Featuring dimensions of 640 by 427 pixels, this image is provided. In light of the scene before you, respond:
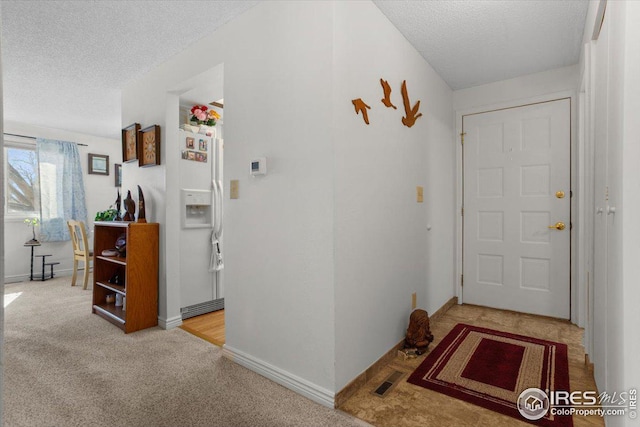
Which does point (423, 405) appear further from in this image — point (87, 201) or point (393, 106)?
point (87, 201)

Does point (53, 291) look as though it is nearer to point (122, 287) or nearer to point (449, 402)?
point (122, 287)

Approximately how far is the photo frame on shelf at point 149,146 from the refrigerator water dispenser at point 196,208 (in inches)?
16.0

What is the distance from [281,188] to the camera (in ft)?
6.86

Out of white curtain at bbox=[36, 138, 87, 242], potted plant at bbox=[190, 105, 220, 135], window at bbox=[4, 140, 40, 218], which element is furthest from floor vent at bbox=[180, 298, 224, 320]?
window at bbox=[4, 140, 40, 218]

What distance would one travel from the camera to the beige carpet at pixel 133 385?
1.78m

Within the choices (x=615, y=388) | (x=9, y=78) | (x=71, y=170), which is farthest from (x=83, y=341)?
(x=71, y=170)

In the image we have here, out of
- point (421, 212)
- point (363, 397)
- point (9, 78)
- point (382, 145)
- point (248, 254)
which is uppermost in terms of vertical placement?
point (9, 78)

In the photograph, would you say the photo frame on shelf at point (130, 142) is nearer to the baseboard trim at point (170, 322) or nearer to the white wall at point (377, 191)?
the baseboard trim at point (170, 322)

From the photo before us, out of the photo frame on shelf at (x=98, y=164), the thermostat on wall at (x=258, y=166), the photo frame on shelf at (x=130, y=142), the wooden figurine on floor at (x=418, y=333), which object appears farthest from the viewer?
the photo frame on shelf at (x=98, y=164)

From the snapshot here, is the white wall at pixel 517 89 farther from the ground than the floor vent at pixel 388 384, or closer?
farther from the ground

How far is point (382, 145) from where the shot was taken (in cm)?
233

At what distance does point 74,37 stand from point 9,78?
146 cm
